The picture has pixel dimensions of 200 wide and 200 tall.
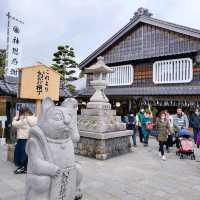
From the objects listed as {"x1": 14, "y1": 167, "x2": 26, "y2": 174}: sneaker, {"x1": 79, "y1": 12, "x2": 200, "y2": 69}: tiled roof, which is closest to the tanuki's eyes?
{"x1": 14, "y1": 167, "x2": 26, "y2": 174}: sneaker

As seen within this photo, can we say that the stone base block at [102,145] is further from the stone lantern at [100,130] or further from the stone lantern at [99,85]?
the stone lantern at [99,85]

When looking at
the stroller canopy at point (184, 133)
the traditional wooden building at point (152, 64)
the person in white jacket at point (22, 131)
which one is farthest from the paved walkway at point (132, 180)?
the traditional wooden building at point (152, 64)

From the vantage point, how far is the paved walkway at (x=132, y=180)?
16.9 ft

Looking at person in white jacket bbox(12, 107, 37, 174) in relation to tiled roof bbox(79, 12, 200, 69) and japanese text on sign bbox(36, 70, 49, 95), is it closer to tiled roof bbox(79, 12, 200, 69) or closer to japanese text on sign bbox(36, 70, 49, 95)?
japanese text on sign bbox(36, 70, 49, 95)

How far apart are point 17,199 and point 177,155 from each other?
6.69m

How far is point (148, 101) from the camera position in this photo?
16828 mm

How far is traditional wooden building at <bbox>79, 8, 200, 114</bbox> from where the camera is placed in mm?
15250

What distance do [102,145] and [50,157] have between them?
496cm

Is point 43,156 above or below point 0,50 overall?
below

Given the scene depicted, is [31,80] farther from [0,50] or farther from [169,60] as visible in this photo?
[0,50]

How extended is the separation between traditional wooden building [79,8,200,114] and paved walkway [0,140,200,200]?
303 inches

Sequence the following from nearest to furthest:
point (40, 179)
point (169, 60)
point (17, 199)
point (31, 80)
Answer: point (40, 179), point (17, 199), point (31, 80), point (169, 60)

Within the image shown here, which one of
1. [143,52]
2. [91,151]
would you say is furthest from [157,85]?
[91,151]

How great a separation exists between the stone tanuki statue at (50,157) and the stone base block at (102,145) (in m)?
4.66
